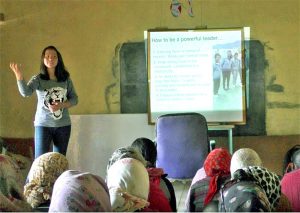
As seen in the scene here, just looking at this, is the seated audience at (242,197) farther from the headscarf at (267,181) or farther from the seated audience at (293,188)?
the seated audience at (293,188)

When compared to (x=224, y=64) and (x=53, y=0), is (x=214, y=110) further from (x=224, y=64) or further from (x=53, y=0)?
(x=53, y=0)

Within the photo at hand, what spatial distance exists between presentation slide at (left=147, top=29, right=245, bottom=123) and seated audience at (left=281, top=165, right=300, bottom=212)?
10.4 ft

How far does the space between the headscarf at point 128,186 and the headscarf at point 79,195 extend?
0.46 ft

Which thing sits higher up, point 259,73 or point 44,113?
point 259,73

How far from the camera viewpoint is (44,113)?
391 cm

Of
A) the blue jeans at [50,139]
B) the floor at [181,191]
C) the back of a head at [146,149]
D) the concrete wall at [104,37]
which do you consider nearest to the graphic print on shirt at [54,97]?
the blue jeans at [50,139]

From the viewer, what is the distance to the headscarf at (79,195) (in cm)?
140

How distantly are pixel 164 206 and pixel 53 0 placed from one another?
13.5ft

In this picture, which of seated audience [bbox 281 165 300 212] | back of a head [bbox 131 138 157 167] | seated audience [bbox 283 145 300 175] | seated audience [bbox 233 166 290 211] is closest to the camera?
seated audience [bbox 233 166 290 211]

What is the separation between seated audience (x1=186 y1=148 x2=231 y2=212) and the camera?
213 cm

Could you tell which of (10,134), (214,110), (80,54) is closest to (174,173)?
(214,110)

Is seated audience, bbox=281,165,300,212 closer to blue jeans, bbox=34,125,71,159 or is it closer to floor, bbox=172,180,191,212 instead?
floor, bbox=172,180,191,212

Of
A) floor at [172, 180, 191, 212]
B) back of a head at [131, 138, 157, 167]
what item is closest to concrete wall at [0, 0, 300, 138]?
floor at [172, 180, 191, 212]

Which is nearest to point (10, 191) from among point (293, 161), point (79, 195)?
point (79, 195)
